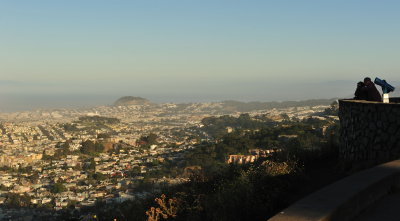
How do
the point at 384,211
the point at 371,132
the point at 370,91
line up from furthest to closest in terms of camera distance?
the point at 370,91 → the point at 371,132 → the point at 384,211

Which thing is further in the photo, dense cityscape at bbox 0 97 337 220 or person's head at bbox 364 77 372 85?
dense cityscape at bbox 0 97 337 220

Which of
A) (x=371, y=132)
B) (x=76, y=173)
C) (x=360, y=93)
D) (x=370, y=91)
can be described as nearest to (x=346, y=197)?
(x=371, y=132)

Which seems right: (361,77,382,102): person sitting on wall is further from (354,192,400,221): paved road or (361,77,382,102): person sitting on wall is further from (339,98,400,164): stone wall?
(354,192,400,221): paved road

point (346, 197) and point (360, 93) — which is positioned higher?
point (360, 93)

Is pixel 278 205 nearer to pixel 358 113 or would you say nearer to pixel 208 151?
pixel 358 113

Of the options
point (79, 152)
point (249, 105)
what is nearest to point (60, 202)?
point (79, 152)

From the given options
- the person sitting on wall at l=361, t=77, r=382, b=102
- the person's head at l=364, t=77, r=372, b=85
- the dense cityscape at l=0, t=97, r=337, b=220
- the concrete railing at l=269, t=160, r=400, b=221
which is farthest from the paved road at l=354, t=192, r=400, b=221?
the dense cityscape at l=0, t=97, r=337, b=220

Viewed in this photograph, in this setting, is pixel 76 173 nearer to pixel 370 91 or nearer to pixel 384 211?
pixel 370 91

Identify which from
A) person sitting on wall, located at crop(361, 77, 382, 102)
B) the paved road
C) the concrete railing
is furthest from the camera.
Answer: person sitting on wall, located at crop(361, 77, 382, 102)
